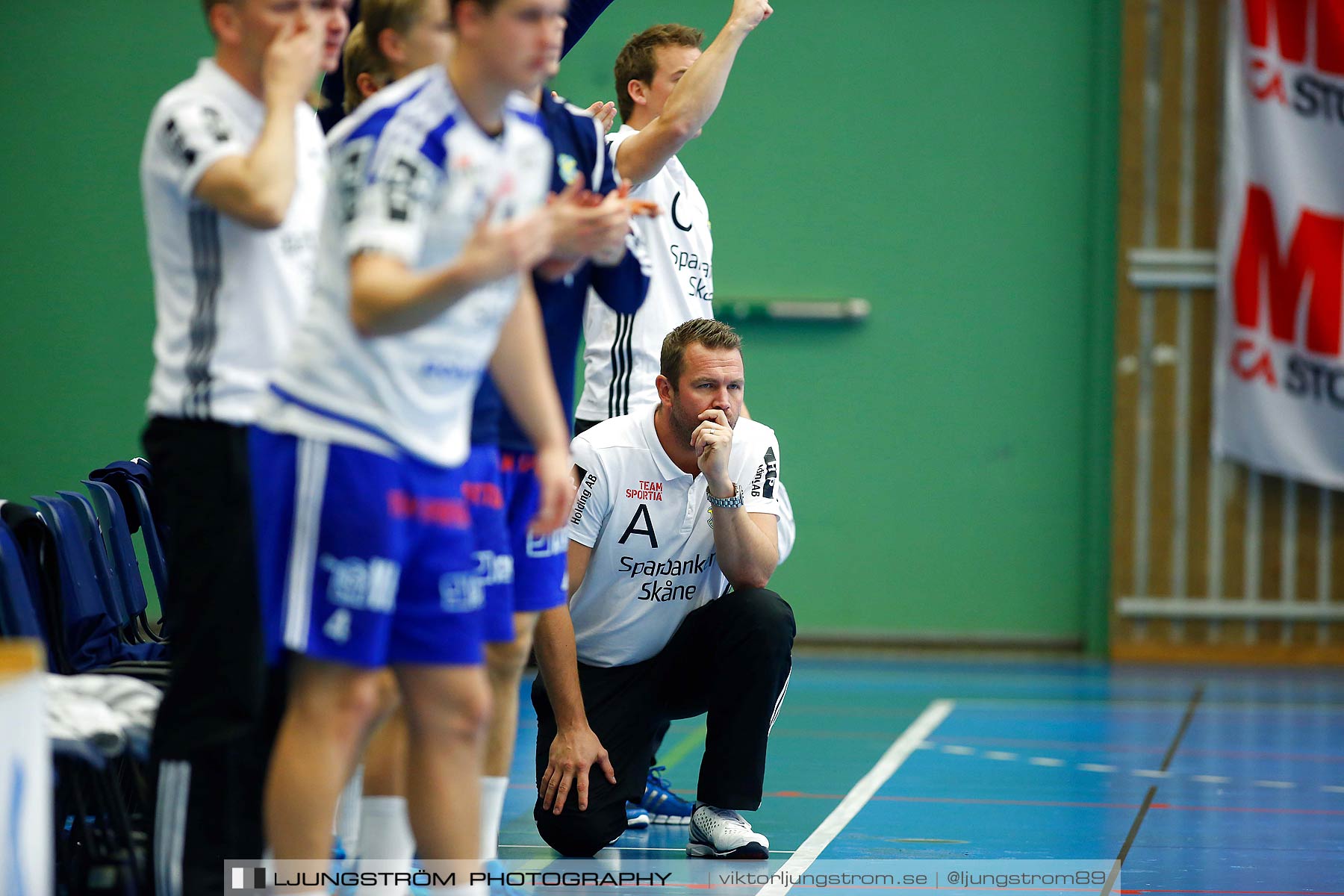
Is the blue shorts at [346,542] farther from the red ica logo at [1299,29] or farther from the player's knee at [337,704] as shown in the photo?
the red ica logo at [1299,29]

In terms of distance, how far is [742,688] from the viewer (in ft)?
13.5

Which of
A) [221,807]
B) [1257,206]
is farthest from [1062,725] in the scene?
[221,807]

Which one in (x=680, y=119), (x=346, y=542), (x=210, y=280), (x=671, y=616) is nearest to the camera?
(x=346, y=542)

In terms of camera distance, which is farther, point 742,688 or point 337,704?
point 742,688

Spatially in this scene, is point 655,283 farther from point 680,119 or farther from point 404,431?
point 404,431

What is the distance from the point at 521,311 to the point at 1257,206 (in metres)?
7.67

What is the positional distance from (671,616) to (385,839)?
5.57 feet

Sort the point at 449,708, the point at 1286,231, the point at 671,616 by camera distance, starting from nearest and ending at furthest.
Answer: the point at 449,708 → the point at 671,616 → the point at 1286,231

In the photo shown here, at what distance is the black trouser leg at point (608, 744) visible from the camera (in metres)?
4.08

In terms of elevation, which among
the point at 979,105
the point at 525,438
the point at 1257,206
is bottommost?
the point at 525,438

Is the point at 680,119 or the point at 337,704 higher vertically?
the point at 680,119

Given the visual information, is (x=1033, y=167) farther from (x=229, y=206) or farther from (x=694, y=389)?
(x=229, y=206)

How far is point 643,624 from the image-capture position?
4379 millimetres

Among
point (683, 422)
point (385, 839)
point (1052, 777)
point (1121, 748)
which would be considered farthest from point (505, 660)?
point (1121, 748)
